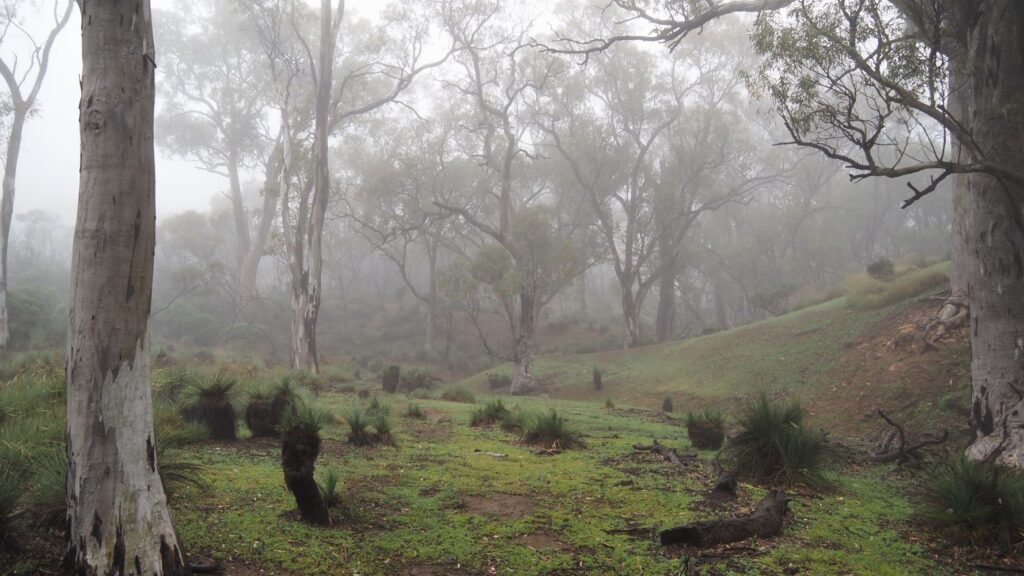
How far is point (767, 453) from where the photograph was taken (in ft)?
20.0

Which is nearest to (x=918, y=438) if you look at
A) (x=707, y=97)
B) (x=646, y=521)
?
(x=646, y=521)

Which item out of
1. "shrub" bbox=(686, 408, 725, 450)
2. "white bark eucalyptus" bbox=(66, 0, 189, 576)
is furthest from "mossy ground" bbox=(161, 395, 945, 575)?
"shrub" bbox=(686, 408, 725, 450)

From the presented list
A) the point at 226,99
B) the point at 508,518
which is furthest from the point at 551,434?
the point at 226,99

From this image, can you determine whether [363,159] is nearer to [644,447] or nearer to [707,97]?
[707,97]

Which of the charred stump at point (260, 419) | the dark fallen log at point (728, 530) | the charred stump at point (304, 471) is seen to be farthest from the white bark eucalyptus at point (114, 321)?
the charred stump at point (260, 419)

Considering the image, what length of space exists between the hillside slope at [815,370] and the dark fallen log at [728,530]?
7145mm

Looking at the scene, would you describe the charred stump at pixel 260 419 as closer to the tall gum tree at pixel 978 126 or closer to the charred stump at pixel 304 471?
the charred stump at pixel 304 471

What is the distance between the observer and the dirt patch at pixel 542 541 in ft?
13.9

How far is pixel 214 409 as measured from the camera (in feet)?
22.1

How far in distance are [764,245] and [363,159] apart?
24952 mm

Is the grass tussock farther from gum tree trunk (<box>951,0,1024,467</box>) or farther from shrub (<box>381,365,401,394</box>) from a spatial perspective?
shrub (<box>381,365,401,394</box>)

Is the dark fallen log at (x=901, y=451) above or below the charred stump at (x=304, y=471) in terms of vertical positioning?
below

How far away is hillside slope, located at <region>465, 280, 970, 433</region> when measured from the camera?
38.4 ft

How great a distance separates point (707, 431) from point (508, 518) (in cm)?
415
